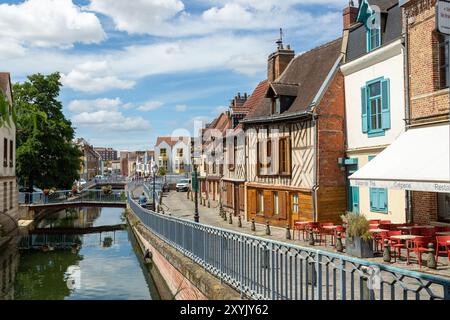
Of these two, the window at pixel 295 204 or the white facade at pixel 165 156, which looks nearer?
the window at pixel 295 204

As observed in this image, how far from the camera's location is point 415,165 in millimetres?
9625

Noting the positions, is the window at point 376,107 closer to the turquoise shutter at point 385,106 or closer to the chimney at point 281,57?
the turquoise shutter at point 385,106

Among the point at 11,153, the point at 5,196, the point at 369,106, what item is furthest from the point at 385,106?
the point at 11,153

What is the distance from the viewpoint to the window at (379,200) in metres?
16.0

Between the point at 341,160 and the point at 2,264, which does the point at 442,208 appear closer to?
the point at 341,160

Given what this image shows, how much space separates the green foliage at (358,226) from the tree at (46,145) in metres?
33.1

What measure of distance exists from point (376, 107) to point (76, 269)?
51.1 feet

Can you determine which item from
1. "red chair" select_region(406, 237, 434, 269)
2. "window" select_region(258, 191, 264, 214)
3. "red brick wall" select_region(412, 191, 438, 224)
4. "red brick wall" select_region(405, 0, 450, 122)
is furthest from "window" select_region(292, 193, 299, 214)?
"red chair" select_region(406, 237, 434, 269)

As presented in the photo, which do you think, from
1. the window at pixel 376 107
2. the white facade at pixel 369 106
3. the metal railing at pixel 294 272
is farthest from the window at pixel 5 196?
the window at pixel 376 107

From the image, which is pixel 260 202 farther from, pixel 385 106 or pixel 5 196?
pixel 5 196

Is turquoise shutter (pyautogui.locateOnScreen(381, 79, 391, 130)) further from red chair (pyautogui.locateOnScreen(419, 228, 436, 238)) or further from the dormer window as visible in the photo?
the dormer window
